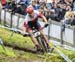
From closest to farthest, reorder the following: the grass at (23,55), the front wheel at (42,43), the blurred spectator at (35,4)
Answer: the grass at (23,55), the front wheel at (42,43), the blurred spectator at (35,4)

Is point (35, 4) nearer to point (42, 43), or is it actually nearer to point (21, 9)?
point (21, 9)

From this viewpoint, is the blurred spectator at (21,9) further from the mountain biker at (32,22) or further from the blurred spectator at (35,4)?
the mountain biker at (32,22)

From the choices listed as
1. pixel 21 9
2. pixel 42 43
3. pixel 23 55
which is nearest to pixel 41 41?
pixel 42 43

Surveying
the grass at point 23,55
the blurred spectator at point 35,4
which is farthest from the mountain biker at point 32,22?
the blurred spectator at point 35,4

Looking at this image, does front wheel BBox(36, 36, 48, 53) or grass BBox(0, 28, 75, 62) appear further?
front wheel BBox(36, 36, 48, 53)

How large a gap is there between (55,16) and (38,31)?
16.6 ft

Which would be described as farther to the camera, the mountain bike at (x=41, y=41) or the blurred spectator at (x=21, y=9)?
the blurred spectator at (x=21, y=9)

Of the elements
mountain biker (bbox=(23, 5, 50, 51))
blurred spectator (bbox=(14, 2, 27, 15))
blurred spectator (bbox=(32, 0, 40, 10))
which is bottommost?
blurred spectator (bbox=(14, 2, 27, 15))

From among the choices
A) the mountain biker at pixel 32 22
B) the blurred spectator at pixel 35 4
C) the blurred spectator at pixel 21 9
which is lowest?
the blurred spectator at pixel 21 9

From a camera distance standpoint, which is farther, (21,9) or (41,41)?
(21,9)

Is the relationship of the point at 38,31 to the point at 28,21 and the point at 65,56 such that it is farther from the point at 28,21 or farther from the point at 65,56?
the point at 65,56

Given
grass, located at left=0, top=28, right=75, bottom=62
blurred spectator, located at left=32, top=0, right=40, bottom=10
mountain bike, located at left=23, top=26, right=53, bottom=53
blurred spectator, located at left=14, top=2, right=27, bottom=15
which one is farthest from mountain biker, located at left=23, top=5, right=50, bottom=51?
blurred spectator, located at left=14, top=2, right=27, bottom=15

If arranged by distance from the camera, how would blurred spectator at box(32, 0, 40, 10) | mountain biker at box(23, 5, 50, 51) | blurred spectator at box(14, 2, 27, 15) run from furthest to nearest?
blurred spectator at box(14, 2, 27, 15), blurred spectator at box(32, 0, 40, 10), mountain biker at box(23, 5, 50, 51)

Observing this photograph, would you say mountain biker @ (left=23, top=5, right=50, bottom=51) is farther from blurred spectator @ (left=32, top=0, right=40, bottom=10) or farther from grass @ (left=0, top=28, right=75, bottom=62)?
blurred spectator @ (left=32, top=0, right=40, bottom=10)
